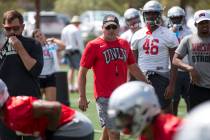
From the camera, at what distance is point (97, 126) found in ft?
42.4

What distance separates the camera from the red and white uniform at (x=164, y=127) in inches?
218

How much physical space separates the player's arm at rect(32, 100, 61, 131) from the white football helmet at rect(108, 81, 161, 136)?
3.82 feet

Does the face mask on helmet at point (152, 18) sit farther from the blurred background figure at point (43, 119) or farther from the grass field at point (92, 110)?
the blurred background figure at point (43, 119)

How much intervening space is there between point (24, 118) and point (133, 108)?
159cm

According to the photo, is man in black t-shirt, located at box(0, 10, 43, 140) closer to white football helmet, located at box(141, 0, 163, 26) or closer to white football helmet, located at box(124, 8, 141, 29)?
white football helmet, located at box(141, 0, 163, 26)

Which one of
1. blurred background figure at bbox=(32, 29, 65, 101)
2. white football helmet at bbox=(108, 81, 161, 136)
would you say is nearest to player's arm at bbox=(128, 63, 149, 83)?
blurred background figure at bbox=(32, 29, 65, 101)

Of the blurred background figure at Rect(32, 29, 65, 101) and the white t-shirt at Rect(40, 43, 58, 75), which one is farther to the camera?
the white t-shirt at Rect(40, 43, 58, 75)

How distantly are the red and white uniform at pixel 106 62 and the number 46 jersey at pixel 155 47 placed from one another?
3.11 ft

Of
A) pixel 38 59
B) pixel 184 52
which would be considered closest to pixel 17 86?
pixel 38 59

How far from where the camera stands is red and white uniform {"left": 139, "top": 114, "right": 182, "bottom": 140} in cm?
554

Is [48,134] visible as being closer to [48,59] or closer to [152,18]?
[152,18]

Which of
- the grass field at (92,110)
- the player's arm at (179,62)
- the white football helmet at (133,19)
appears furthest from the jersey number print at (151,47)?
the white football helmet at (133,19)

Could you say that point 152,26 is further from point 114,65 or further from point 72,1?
point 72,1

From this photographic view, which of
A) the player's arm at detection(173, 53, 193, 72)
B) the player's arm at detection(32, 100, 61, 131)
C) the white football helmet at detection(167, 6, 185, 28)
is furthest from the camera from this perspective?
the white football helmet at detection(167, 6, 185, 28)
